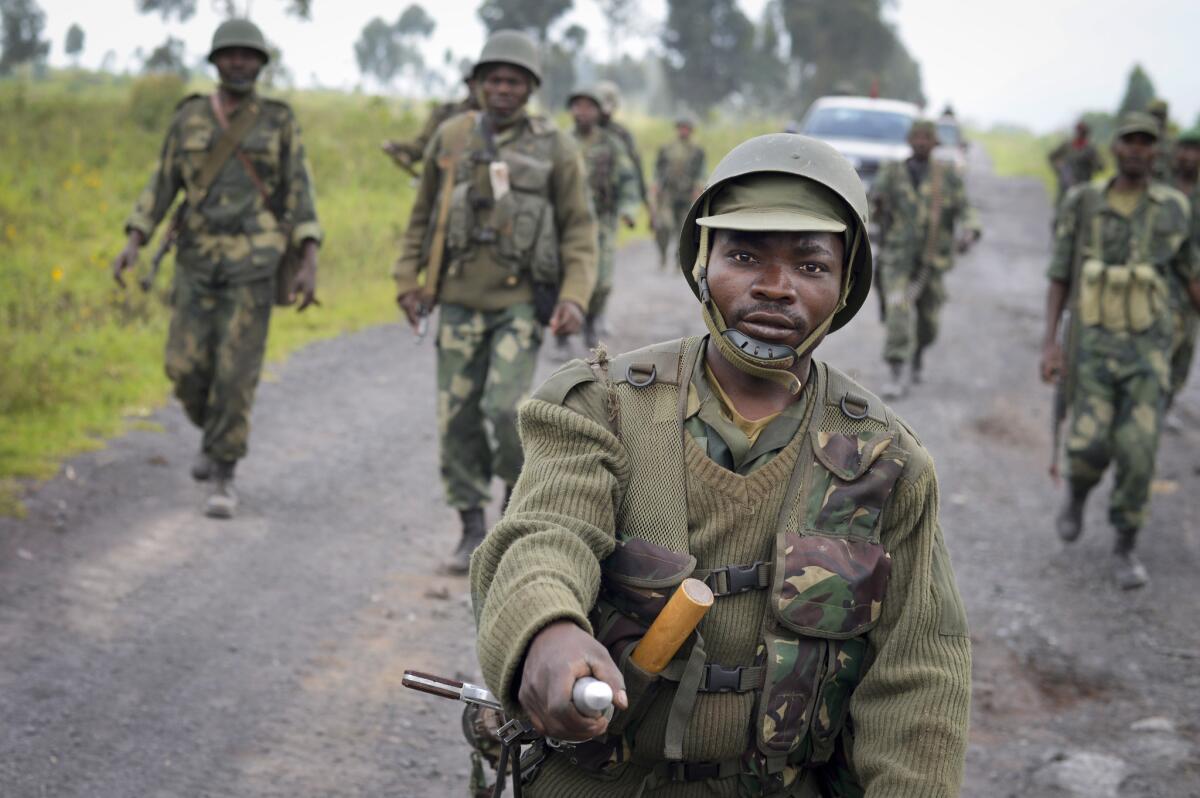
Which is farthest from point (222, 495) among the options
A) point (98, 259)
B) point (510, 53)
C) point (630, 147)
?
point (98, 259)

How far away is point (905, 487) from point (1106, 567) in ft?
17.4

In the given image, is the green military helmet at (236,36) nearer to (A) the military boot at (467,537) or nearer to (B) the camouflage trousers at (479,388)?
(B) the camouflage trousers at (479,388)

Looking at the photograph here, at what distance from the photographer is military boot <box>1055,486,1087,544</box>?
23.5 ft

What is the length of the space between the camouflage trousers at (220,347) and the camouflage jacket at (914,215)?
5.70 meters

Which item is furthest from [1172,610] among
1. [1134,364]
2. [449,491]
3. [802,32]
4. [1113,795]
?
[802,32]

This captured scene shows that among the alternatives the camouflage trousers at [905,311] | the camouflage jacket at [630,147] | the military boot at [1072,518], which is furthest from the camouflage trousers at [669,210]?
the military boot at [1072,518]

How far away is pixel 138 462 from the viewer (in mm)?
7590

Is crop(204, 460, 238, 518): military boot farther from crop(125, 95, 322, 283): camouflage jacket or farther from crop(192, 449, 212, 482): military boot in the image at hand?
crop(125, 95, 322, 283): camouflage jacket

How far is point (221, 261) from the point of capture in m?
6.74

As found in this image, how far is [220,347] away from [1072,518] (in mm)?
4607

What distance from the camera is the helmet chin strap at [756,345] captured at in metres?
2.30

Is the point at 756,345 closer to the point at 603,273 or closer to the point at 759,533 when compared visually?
the point at 759,533

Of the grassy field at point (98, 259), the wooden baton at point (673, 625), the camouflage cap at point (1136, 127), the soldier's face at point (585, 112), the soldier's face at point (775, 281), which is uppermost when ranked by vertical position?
the camouflage cap at point (1136, 127)

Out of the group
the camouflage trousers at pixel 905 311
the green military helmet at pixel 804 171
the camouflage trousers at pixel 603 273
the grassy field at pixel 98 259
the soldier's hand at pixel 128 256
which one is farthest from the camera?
the camouflage trousers at pixel 603 273
